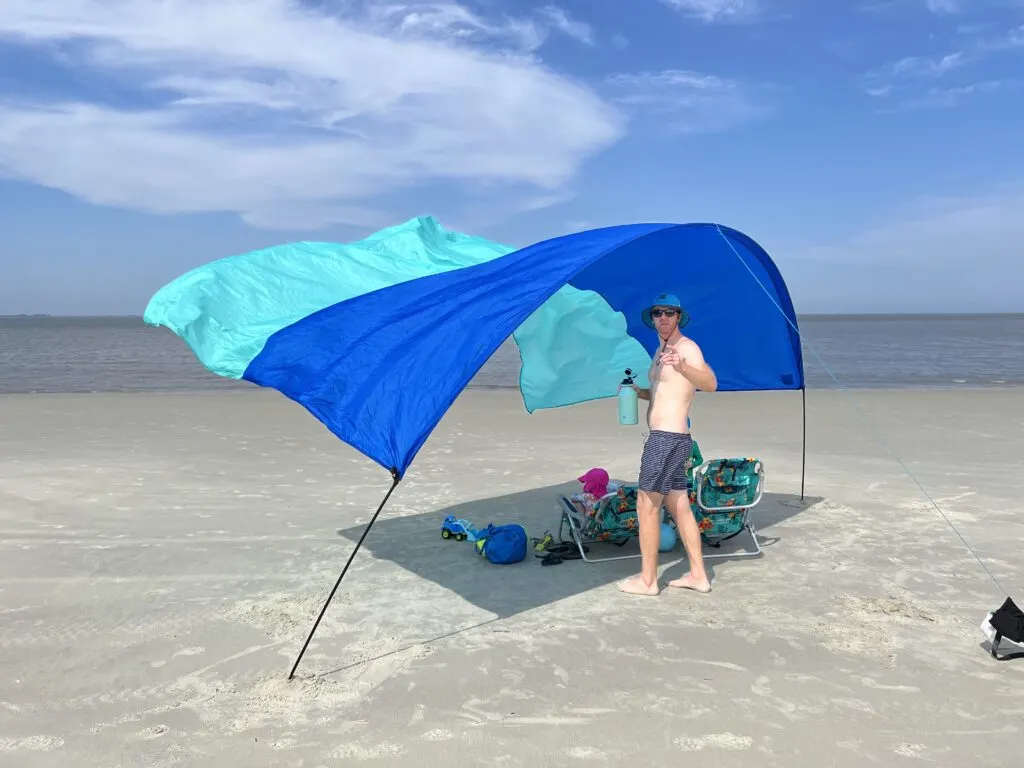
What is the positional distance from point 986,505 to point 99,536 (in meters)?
7.88

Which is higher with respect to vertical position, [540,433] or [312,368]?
[312,368]

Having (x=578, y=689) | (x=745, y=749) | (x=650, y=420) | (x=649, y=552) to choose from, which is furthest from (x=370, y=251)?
(x=745, y=749)

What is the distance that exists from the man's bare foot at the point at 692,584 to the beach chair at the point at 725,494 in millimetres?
573

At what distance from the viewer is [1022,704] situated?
3816 millimetres

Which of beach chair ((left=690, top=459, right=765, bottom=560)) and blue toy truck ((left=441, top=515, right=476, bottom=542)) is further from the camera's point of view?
blue toy truck ((left=441, top=515, right=476, bottom=542))

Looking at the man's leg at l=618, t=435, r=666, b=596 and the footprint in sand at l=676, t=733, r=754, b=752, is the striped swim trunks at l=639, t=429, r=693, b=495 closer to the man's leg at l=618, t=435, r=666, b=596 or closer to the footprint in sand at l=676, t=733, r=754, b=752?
the man's leg at l=618, t=435, r=666, b=596

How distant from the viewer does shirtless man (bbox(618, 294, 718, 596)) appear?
5.14 m

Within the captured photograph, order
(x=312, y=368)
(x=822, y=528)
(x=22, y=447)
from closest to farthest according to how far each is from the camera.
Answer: (x=312, y=368) < (x=822, y=528) < (x=22, y=447)

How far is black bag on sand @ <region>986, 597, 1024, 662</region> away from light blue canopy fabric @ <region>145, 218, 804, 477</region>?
8.54 ft

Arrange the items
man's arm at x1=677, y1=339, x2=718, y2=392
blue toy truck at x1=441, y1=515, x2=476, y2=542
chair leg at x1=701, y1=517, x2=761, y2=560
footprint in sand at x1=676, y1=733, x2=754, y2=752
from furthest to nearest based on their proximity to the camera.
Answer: blue toy truck at x1=441, y1=515, x2=476, y2=542
chair leg at x1=701, y1=517, x2=761, y2=560
man's arm at x1=677, y1=339, x2=718, y2=392
footprint in sand at x1=676, y1=733, x2=754, y2=752

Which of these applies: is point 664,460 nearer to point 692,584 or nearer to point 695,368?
point 695,368

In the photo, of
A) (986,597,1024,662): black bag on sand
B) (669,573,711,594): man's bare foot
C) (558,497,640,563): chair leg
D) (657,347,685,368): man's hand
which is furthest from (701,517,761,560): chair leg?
(986,597,1024,662): black bag on sand

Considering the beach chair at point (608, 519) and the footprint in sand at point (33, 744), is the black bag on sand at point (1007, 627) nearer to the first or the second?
the beach chair at point (608, 519)

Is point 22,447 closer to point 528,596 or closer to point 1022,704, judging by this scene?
point 528,596
